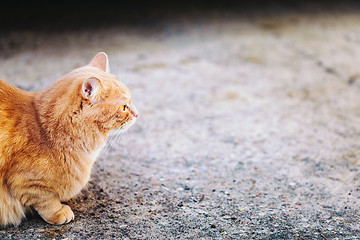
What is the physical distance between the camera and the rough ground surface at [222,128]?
2320 millimetres

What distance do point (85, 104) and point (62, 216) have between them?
61cm

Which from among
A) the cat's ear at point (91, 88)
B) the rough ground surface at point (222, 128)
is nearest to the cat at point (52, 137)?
the cat's ear at point (91, 88)

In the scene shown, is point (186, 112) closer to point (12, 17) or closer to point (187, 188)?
point (187, 188)

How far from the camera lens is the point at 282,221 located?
7.61 ft

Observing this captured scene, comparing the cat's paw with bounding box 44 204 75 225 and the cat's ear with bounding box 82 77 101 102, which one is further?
the cat's paw with bounding box 44 204 75 225

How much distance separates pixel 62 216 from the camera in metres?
2.15

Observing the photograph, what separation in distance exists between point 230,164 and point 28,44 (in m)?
3.12

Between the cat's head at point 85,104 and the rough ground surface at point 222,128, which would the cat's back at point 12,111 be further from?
the rough ground surface at point 222,128

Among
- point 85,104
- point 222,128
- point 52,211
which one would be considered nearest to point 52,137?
point 85,104

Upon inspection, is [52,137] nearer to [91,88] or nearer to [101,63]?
[91,88]

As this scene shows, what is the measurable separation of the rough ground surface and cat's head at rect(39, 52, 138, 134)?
31cm

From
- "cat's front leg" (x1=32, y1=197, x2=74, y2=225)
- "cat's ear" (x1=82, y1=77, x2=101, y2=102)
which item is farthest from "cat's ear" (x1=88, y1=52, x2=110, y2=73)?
"cat's front leg" (x1=32, y1=197, x2=74, y2=225)

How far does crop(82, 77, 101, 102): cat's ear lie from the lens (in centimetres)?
195

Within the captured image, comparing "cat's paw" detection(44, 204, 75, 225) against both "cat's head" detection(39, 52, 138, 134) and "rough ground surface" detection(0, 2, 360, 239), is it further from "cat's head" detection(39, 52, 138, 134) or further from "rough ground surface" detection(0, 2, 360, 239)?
"cat's head" detection(39, 52, 138, 134)
